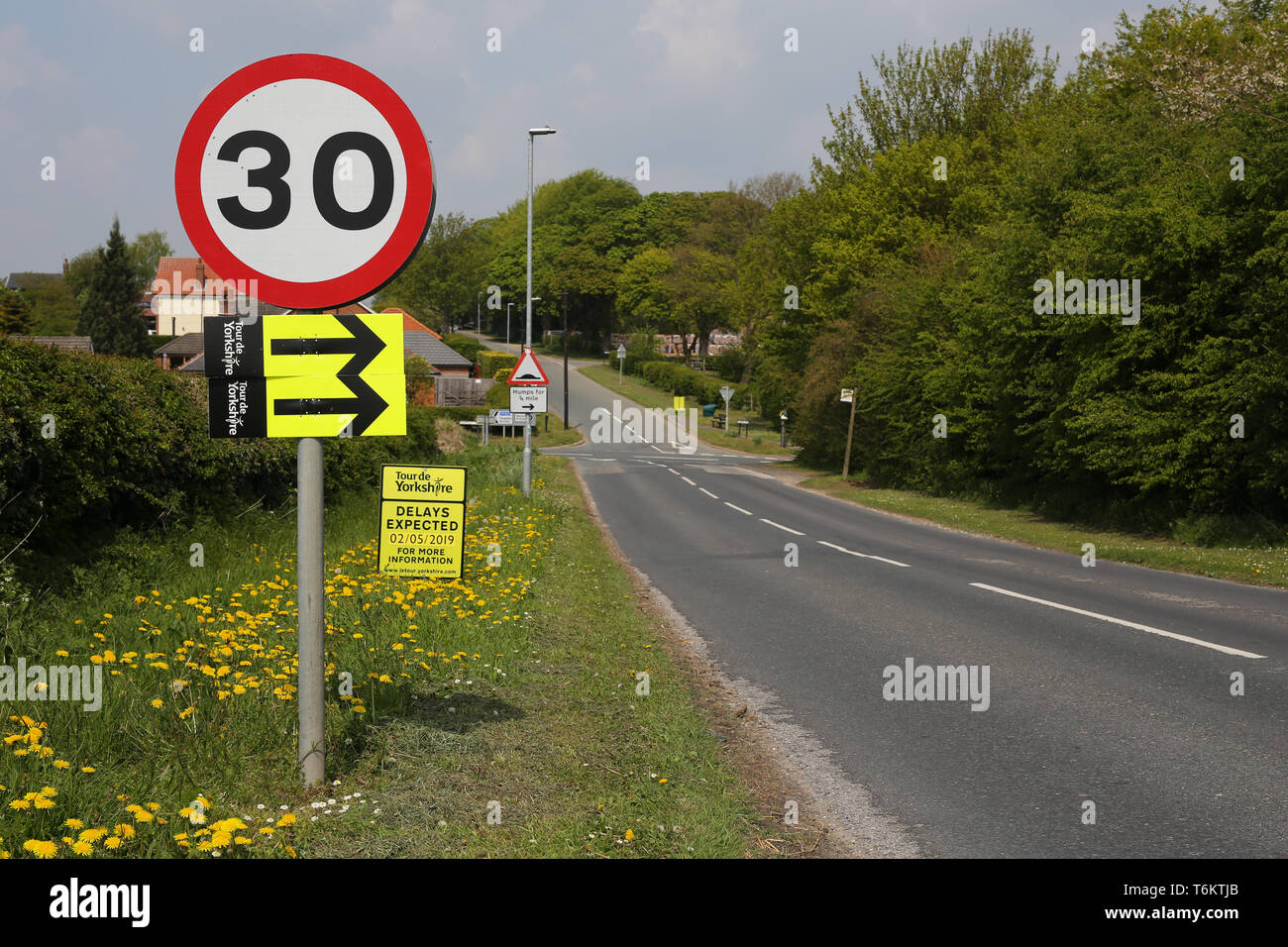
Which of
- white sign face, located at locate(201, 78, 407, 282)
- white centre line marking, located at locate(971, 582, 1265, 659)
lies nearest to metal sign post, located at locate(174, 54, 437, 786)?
white sign face, located at locate(201, 78, 407, 282)

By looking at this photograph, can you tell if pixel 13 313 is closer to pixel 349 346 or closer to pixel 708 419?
pixel 708 419

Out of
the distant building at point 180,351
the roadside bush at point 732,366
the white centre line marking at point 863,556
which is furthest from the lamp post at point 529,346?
the roadside bush at point 732,366

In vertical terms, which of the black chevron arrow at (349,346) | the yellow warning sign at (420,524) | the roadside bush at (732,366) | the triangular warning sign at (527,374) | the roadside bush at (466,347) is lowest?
the yellow warning sign at (420,524)

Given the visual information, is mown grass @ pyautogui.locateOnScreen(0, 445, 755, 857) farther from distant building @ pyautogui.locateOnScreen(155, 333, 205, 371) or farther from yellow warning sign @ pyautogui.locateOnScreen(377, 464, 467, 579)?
distant building @ pyautogui.locateOnScreen(155, 333, 205, 371)

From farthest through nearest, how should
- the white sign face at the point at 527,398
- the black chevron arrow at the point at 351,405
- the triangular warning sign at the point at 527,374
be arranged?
the white sign face at the point at 527,398 → the triangular warning sign at the point at 527,374 → the black chevron arrow at the point at 351,405

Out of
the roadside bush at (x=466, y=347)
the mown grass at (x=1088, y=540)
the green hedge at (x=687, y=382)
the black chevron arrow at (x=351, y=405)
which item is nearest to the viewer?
the black chevron arrow at (x=351, y=405)

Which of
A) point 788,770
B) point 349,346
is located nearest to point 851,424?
point 788,770

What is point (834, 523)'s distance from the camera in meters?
22.3

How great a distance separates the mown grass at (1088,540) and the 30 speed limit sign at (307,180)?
42.6 ft

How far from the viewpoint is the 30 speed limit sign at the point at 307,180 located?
3818 mm

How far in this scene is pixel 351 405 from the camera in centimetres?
389

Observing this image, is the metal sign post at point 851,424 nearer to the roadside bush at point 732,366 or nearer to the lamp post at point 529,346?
the lamp post at point 529,346

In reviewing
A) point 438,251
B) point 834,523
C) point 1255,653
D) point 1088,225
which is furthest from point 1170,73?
point 438,251

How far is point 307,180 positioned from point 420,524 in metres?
5.36
